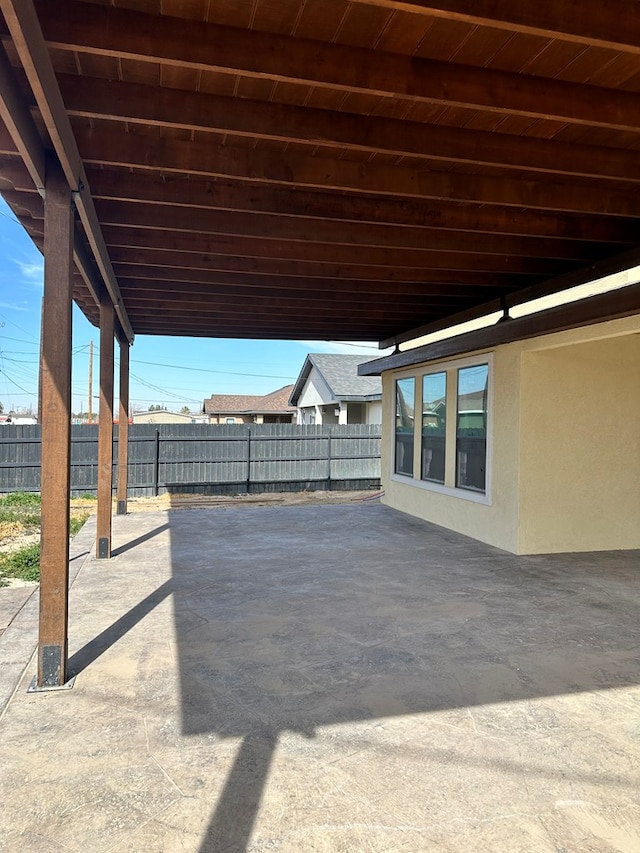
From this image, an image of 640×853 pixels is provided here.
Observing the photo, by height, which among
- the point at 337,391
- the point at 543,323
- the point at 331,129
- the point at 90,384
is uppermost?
the point at 90,384

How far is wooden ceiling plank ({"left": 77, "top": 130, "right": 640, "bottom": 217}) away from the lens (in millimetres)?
3105

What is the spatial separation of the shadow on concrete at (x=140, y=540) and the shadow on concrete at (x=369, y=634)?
0.54 metres

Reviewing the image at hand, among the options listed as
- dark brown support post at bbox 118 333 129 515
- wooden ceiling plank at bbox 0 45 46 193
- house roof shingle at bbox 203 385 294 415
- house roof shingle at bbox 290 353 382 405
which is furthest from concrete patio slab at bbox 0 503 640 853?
house roof shingle at bbox 203 385 294 415

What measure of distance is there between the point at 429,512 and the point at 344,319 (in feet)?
9.90

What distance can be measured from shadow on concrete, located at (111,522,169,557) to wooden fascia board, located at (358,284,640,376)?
Answer: 419 centimetres

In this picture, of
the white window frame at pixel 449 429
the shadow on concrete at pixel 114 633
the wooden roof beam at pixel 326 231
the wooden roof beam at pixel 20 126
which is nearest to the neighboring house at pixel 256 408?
the white window frame at pixel 449 429

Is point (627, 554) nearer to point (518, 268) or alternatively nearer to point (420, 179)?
point (518, 268)

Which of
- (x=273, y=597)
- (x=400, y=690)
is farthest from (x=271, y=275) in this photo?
(x=400, y=690)

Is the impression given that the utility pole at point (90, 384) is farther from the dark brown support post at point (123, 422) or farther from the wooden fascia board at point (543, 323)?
the wooden fascia board at point (543, 323)

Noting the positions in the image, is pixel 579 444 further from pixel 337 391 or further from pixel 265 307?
pixel 337 391

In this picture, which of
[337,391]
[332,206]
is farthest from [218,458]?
[332,206]

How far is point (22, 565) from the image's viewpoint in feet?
18.4

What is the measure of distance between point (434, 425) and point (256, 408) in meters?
19.5

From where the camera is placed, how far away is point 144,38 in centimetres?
223
